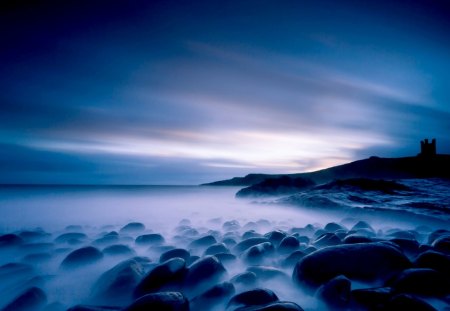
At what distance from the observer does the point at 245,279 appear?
213 cm

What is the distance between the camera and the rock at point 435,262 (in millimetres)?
1999

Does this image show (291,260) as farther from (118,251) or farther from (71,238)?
(71,238)

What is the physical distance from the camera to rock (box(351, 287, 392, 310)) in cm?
161

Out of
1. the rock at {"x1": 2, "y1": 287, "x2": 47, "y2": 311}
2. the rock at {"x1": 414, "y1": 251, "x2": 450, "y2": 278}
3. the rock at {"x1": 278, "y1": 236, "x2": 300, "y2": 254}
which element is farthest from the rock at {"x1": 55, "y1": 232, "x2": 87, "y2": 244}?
the rock at {"x1": 414, "y1": 251, "x2": 450, "y2": 278}

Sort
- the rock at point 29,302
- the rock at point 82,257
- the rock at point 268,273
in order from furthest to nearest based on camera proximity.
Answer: the rock at point 82,257 < the rock at point 268,273 < the rock at point 29,302

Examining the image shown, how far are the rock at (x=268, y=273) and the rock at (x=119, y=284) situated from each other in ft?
3.48

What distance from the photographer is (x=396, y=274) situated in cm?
201

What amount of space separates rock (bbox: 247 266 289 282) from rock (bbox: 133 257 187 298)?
0.68 metres

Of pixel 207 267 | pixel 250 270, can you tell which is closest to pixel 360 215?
pixel 250 270

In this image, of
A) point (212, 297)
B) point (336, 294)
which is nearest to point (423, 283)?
point (336, 294)

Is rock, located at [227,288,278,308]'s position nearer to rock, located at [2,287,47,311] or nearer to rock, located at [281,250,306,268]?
rock, located at [281,250,306,268]

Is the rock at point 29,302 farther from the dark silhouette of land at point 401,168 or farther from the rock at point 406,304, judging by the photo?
the dark silhouette of land at point 401,168

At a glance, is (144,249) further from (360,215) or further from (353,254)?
(360,215)

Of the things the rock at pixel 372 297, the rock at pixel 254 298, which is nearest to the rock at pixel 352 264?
the rock at pixel 372 297
